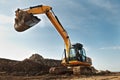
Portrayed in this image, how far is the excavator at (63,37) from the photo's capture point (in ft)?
72.5

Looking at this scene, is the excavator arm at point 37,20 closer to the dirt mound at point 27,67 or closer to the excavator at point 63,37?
the excavator at point 63,37

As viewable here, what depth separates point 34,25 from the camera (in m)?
22.5

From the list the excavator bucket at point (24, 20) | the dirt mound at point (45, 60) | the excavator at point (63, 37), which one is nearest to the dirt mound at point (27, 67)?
the excavator at point (63, 37)

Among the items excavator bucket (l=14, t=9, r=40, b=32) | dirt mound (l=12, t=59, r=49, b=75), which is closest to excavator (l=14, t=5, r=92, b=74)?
excavator bucket (l=14, t=9, r=40, b=32)

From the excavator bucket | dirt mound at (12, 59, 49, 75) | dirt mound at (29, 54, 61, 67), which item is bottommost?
dirt mound at (12, 59, 49, 75)

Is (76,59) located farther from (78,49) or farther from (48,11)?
(48,11)

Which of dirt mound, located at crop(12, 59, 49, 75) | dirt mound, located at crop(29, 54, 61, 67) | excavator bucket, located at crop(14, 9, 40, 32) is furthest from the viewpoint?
dirt mound, located at crop(29, 54, 61, 67)

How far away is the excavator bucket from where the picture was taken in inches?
856

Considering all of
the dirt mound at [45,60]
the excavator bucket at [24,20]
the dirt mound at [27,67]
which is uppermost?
the excavator bucket at [24,20]

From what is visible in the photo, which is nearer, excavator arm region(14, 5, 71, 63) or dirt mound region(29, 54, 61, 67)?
excavator arm region(14, 5, 71, 63)

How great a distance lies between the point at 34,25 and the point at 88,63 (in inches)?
235

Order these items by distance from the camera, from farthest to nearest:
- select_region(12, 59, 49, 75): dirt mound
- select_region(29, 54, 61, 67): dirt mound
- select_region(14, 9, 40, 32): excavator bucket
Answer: select_region(29, 54, 61, 67): dirt mound, select_region(12, 59, 49, 75): dirt mound, select_region(14, 9, 40, 32): excavator bucket

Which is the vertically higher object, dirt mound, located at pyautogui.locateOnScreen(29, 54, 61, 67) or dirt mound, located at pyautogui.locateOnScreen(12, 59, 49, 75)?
dirt mound, located at pyautogui.locateOnScreen(29, 54, 61, 67)

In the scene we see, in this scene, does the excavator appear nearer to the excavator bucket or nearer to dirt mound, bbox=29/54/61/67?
the excavator bucket
